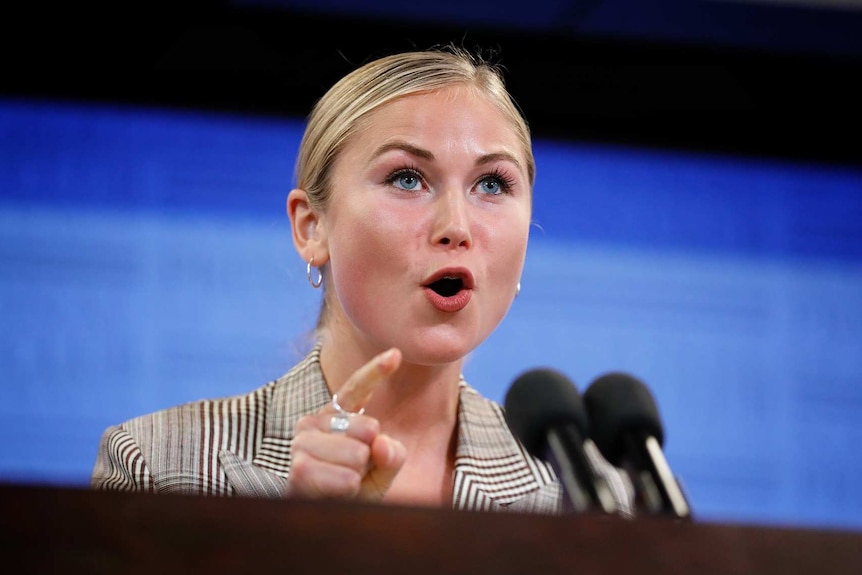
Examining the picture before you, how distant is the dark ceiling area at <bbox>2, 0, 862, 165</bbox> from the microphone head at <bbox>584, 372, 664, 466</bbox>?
155 centimetres

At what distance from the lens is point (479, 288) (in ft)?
4.01

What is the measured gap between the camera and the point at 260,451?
130cm

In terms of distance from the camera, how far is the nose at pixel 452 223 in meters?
1.20

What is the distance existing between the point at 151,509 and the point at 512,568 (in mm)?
183

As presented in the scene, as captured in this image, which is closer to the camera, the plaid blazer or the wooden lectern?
the wooden lectern

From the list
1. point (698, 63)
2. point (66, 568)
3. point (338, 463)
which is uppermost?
point (698, 63)

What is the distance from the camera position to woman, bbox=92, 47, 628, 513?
1215mm

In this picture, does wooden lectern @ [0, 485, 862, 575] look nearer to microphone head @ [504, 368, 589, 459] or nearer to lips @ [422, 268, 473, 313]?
microphone head @ [504, 368, 589, 459]

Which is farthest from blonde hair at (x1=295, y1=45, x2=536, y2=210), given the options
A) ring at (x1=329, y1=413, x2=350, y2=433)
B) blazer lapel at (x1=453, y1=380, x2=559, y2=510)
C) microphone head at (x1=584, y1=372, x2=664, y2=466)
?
microphone head at (x1=584, y1=372, x2=664, y2=466)

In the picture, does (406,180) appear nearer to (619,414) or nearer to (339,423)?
(339,423)

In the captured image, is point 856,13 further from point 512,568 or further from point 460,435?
point 512,568

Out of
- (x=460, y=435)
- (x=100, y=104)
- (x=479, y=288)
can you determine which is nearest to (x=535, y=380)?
(x=479, y=288)

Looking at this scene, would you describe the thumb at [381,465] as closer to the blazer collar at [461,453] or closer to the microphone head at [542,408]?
the microphone head at [542,408]

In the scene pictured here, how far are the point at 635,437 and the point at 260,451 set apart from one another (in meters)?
0.60
